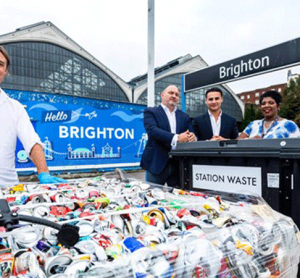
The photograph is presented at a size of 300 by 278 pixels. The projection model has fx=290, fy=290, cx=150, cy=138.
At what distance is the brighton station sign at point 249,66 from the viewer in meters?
3.20

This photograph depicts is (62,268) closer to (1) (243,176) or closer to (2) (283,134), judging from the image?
(1) (243,176)

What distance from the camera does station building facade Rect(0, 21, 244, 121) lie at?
30.7m

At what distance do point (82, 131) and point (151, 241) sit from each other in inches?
315

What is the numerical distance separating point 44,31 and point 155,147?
3228 centimetres

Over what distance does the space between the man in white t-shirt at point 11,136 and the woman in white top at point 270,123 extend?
6.76 feet

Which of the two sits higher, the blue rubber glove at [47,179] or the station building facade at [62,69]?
the station building facade at [62,69]

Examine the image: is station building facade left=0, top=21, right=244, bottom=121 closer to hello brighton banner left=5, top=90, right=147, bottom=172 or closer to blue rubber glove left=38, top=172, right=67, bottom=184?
hello brighton banner left=5, top=90, right=147, bottom=172

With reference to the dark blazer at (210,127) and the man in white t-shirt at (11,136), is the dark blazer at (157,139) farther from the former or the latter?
the man in white t-shirt at (11,136)

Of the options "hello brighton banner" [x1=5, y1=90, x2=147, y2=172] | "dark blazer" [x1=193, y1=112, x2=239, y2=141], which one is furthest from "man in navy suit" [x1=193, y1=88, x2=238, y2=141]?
"hello brighton banner" [x1=5, y1=90, x2=147, y2=172]

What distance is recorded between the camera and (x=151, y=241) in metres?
0.90

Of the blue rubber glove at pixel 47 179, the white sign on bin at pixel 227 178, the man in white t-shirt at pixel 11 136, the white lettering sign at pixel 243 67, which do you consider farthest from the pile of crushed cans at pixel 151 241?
the white lettering sign at pixel 243 67

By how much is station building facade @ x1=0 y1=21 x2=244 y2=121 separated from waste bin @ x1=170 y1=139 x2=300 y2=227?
2605 cm

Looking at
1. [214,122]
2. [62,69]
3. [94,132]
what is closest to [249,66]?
[214,122]

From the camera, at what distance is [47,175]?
1.92 metres
